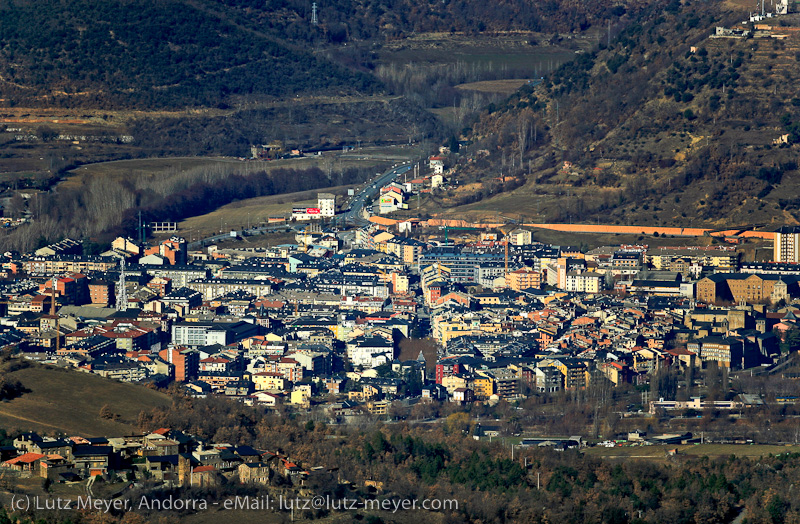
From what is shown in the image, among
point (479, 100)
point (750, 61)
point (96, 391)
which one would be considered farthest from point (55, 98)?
point (96, 391)

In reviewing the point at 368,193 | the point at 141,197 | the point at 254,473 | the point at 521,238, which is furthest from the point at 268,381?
the point at 368,193

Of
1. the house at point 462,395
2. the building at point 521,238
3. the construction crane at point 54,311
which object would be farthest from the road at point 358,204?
the house at point 462,395

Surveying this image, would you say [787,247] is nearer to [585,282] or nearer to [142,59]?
[585,282]

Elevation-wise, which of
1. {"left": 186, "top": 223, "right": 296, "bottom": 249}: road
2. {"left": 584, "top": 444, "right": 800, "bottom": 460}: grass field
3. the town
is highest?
{"left": 186, "top": 223, "right": 296, "bottom": 249}: road

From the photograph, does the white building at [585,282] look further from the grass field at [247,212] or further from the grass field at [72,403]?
the grass field at [72,403]

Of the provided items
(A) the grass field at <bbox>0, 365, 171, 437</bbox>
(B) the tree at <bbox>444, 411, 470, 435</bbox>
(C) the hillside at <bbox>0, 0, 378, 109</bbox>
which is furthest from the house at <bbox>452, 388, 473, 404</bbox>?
(C) the hillside at <bbox>0, 0, 378, 109</bbox>

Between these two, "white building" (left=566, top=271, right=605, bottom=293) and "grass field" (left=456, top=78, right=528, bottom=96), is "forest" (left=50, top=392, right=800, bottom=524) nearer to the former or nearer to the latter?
"white building" (left=566, top=271, right=605, bottom=293)
